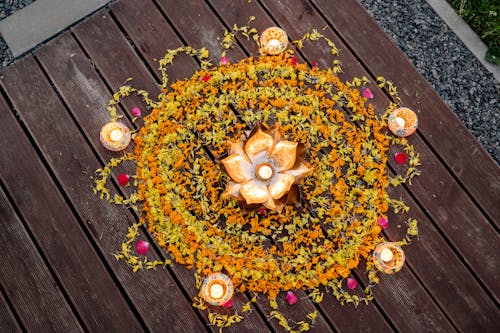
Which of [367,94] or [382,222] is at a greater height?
[367,94]

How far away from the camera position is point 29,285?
7.57ft

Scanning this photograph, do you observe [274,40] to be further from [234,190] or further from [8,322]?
[8,322]

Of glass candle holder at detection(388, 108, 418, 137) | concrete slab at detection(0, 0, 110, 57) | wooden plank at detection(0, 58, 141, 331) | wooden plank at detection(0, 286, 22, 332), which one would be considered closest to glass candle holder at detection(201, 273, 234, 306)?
wooden plank at detection(0, 58, 141, 331)

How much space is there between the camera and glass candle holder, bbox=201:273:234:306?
7.23 feet

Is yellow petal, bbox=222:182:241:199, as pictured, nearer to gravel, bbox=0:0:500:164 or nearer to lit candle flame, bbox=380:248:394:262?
lit candle flame, bbox=380:248:394:262

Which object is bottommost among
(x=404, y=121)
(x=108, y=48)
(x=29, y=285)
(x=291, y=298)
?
(x=291, y=298)

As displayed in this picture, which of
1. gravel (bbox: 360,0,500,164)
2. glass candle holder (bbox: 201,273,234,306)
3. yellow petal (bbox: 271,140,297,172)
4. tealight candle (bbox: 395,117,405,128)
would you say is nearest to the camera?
yellow petal (bbox: 271,140,297,172)

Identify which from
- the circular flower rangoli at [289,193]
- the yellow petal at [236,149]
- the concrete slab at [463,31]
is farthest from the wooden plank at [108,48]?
the concrete slab at [463,31]

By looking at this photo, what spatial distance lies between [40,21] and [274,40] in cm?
140

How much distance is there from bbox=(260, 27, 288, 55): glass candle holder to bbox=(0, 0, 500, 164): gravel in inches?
27.9

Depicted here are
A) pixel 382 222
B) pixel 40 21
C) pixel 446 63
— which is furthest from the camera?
pixel 446 63

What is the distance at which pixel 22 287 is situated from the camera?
231 centimetres

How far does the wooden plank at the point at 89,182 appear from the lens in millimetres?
2285

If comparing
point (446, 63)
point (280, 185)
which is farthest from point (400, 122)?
point (280, 185)
